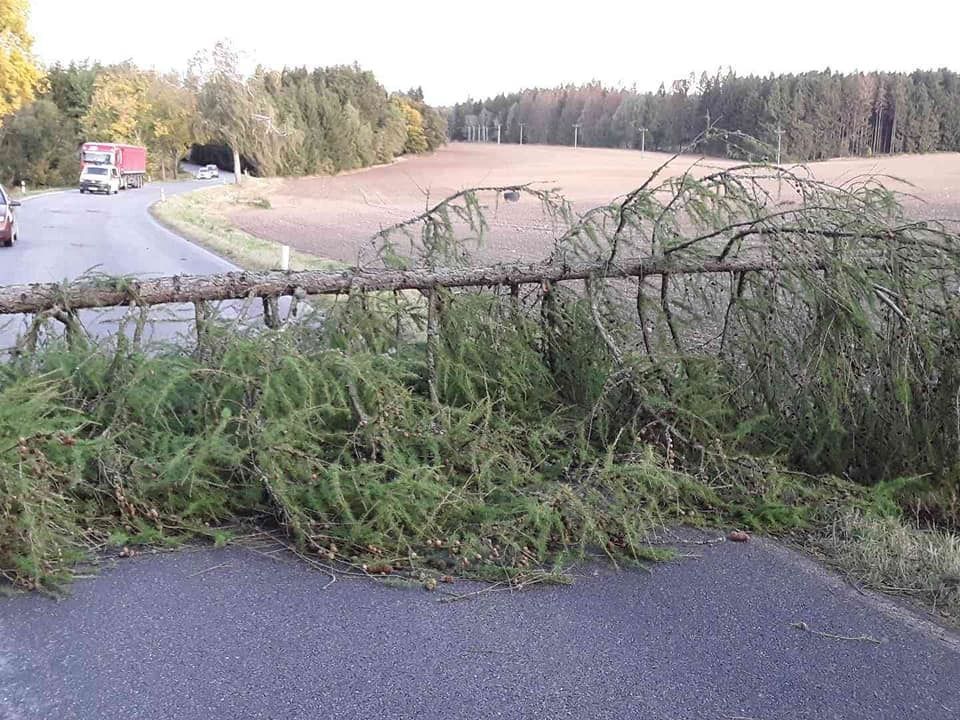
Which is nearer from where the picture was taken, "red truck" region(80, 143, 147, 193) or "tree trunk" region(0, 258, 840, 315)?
"tree trunk" region(0, 258, 840, 315)

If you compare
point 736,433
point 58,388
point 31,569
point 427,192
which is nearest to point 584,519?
point 736,433

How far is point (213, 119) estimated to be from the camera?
72.9 metres

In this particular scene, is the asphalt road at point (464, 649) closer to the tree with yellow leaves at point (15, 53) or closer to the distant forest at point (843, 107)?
the distant forest at point (843, 107)

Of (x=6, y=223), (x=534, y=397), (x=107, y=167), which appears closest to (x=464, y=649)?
(x=534, y=397)

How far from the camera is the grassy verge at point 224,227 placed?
20942 millimetres

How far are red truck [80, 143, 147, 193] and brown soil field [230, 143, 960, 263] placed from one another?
31.6ft

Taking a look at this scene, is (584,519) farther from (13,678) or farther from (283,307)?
(283,307)

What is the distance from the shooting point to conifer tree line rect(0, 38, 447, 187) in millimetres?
68250

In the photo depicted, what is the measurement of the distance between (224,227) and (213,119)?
4410 cm

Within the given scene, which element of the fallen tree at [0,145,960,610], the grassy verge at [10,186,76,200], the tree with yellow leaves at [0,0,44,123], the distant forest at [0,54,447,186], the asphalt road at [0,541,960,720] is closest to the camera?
the asphalt road at [0,541,960,720]

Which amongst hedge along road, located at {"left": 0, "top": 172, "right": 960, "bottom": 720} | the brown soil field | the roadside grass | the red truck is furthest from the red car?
the red truck

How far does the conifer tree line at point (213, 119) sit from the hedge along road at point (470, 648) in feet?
210

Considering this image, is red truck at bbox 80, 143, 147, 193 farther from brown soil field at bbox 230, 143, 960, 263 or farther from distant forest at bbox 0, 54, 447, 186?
brown soil field at bbox 230, 143, 960, 263

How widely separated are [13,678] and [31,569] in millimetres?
765
